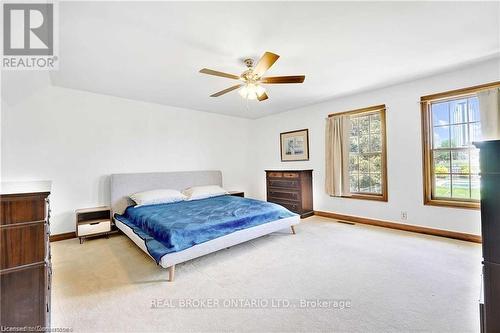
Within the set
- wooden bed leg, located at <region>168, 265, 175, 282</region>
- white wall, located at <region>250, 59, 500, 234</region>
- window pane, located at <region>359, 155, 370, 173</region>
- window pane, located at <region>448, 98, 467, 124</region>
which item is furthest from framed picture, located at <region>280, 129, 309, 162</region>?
wooden bed leg, located at <region>168, 265, 175, 282</region>

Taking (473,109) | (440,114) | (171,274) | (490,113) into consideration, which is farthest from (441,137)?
(171,274)

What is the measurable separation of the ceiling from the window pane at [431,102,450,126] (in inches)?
24.3

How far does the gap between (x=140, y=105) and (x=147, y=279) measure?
11.1 ft

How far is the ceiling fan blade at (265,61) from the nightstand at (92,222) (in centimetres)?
338

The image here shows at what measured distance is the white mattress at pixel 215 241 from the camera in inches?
93.1

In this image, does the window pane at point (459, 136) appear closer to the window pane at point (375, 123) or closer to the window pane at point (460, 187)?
the window pane at point (460, 187)

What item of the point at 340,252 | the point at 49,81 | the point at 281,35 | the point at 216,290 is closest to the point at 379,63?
the point at 281,35

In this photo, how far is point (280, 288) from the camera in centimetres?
218

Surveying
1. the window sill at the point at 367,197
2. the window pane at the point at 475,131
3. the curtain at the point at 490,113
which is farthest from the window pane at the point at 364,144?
the curtain at the point at 490,113

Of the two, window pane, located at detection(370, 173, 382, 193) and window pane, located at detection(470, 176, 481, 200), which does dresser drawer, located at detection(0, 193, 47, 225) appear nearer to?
window pane, located at detection(370, 173, 382, 193)

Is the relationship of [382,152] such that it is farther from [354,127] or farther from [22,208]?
[22,208]

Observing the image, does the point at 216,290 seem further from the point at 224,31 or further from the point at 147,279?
the point at 224,31

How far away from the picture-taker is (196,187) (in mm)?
4895

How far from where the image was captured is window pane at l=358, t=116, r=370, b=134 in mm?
4395
